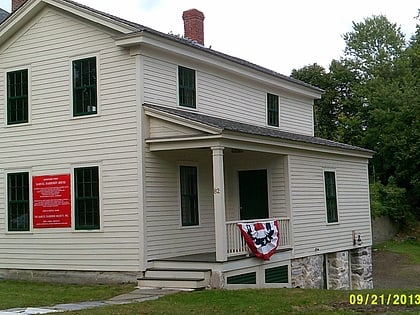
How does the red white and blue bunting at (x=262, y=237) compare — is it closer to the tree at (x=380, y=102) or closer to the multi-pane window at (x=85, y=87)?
the multi-pane window at (x=85, y=87)

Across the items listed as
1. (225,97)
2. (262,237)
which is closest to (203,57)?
(225,97)

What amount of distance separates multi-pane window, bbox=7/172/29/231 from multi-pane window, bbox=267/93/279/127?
8.87 metres

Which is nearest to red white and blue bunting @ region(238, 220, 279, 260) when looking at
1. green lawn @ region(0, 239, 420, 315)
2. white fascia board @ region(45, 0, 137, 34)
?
green lawn @ region(0, 239, 420, 315)

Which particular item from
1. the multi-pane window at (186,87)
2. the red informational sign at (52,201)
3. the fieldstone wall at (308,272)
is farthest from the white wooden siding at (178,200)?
the red informational sign at (52,201)

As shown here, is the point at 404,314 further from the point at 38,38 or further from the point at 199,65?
the point at 38,38

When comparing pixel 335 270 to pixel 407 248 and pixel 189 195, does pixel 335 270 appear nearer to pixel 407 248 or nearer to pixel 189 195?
pixel 189 195

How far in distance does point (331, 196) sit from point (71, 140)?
9.16m

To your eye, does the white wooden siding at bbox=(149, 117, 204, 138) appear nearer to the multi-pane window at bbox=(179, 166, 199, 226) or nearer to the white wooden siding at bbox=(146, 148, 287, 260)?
the white wooden siding at bbox=(146, 148, 287, 260)

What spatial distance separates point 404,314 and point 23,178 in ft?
39.6

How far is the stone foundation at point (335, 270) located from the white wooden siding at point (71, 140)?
5.64 metres

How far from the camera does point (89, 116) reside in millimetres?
17375

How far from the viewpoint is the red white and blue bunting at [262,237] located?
16.4 m

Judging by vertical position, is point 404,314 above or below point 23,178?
below

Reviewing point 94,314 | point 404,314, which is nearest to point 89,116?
point 94,314
